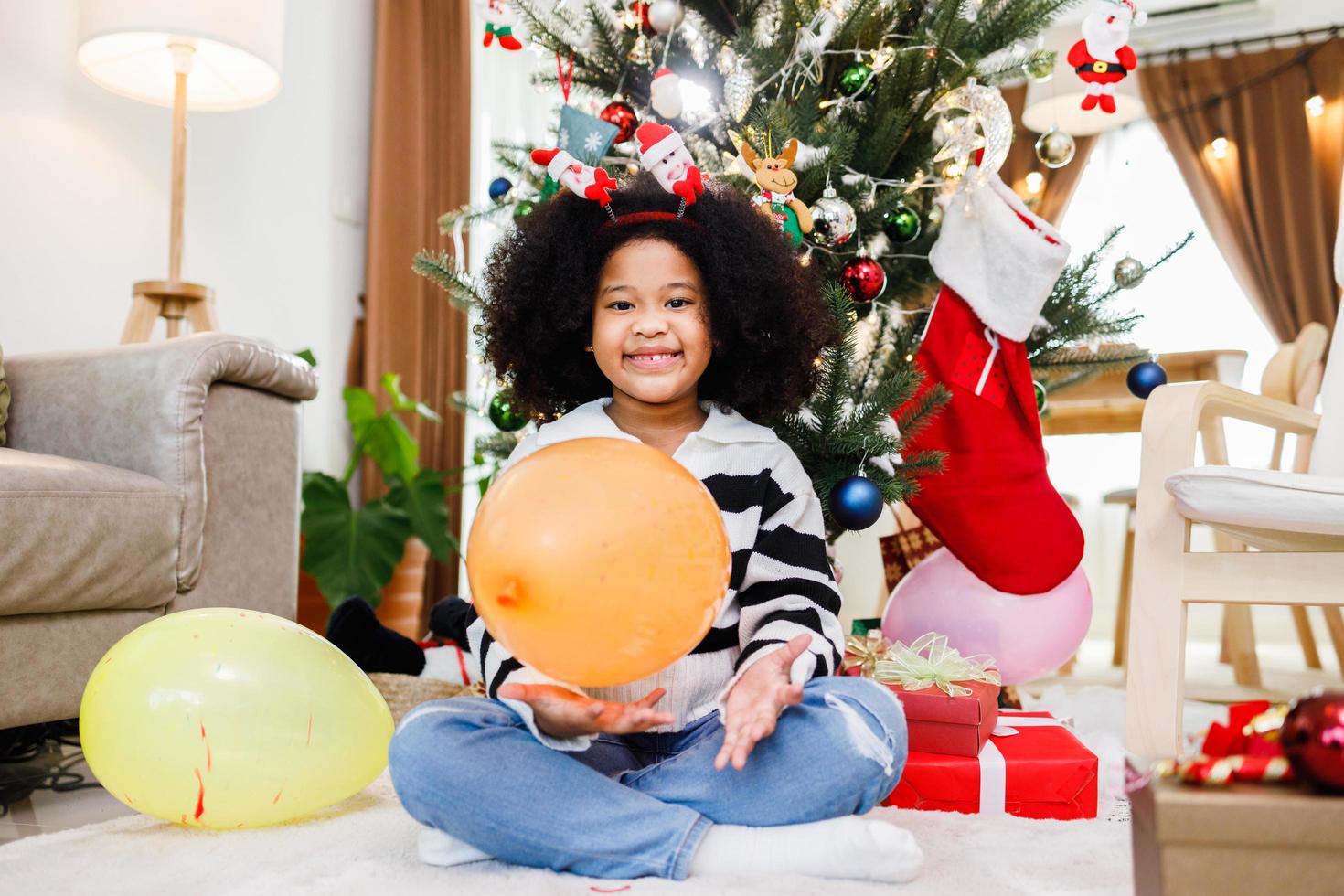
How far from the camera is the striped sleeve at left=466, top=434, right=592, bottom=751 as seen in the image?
95 centimetres

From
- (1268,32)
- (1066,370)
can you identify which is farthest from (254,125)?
(1268,32)

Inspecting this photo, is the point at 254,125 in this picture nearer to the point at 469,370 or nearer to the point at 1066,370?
the point at 469,370

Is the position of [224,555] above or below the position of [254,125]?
below

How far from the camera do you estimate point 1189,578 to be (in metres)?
1.20

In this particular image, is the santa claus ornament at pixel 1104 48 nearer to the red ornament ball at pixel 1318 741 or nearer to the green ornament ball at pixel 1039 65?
the green ornament ball at pixel 1039 65

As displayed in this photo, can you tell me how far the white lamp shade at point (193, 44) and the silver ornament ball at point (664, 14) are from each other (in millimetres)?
1134

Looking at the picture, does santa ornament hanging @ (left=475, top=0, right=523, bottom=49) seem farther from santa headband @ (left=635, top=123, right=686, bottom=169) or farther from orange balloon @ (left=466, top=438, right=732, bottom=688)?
orange balloon @ (left=466, top=438, right=732, bottom=688)

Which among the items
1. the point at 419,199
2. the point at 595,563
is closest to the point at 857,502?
the point at 595,563

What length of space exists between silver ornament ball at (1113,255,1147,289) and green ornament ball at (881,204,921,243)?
1.25 feet

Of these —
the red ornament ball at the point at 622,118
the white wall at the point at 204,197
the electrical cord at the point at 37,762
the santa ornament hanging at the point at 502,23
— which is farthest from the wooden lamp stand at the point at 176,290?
the red ornament ball at the point at 622,118

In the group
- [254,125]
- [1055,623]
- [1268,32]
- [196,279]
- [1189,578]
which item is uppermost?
[1268,32]

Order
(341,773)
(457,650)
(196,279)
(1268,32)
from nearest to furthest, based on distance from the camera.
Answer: (341,773)
(457,650)
(196,279)
(1268,32)

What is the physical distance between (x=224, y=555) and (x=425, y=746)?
796 mm

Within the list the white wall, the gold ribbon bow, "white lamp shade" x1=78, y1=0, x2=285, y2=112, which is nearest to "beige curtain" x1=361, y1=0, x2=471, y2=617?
the white wall
